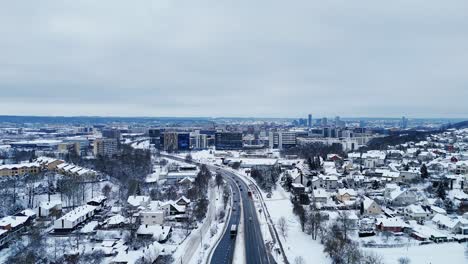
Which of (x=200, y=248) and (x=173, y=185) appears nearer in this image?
(x=200, y=248)

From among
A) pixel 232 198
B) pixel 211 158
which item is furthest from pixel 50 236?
pixel 211 158

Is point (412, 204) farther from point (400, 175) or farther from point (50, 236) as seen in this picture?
point (50, 236)

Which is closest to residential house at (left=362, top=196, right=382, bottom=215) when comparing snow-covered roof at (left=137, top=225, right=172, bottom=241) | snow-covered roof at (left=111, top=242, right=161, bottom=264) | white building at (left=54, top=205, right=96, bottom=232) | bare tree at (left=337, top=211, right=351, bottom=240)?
bare tree at (left=337, top=211, right=351, bottom=240)

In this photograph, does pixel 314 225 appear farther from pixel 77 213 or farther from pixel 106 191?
pixel 106 191

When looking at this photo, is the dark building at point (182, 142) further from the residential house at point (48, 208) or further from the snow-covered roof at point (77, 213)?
the snow-covered roof at point (77, 213)

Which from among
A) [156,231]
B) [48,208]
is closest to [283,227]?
[156,231]

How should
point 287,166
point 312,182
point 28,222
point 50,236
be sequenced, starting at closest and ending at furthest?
1. point 50,236
2. point 28,222
3. point 312,182
4. point 287,166

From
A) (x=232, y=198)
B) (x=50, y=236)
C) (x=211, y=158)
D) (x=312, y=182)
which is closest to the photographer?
(x=50, y=236)

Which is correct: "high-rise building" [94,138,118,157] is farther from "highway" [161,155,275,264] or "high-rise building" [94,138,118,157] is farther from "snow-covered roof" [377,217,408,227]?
"snow-covered roof" [377,217,408,227]

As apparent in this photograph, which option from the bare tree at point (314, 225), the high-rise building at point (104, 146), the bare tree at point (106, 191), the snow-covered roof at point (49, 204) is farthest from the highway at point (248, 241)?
the high-rise building at point (104, 146)
